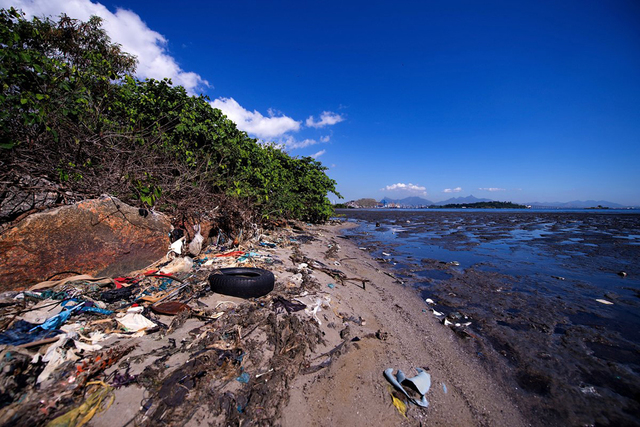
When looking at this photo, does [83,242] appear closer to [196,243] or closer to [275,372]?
[196,243]

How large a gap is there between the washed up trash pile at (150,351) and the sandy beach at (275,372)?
0.01 meters

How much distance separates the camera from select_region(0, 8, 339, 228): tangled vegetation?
3.50 metres

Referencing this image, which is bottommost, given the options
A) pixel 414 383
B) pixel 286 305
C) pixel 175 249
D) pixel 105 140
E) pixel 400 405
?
pixel 400 405

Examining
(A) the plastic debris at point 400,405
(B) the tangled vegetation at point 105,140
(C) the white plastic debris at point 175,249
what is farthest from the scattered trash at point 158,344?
(B) the tangled vegetation at point 105,140

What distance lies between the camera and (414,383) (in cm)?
272

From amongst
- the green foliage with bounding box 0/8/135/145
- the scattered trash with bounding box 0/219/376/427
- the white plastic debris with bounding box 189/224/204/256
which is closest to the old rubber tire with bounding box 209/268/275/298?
the scattered trash with bounding box 0/219/376/427

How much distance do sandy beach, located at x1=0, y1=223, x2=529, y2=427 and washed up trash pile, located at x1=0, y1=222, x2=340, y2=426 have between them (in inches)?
0.5

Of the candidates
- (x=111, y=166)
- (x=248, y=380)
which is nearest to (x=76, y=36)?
(x=111, y=166)

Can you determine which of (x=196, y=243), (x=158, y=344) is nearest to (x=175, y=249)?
(x=196, y=243)

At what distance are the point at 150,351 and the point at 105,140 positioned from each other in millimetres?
4393

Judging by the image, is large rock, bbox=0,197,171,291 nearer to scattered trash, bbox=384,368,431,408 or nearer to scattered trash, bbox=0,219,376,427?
scattered trash, bbox=0,219,376,427

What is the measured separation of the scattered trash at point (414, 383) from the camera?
262cm

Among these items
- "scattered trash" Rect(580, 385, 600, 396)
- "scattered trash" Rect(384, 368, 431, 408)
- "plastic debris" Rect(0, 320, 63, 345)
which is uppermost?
"plastic debris" Rect(0, 320, 63, 345)

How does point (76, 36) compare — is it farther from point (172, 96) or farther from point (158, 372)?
point (158, 372)
